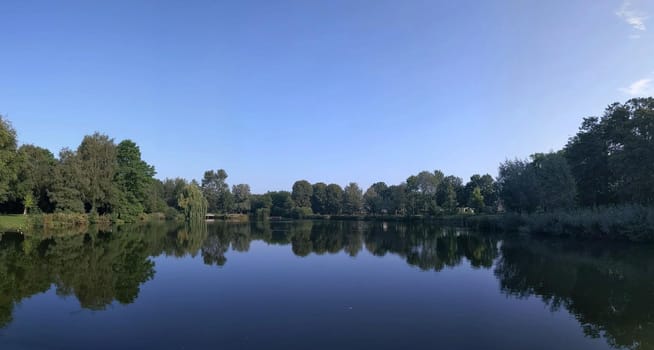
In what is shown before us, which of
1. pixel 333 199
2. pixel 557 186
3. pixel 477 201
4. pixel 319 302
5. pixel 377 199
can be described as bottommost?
pixel 319 302

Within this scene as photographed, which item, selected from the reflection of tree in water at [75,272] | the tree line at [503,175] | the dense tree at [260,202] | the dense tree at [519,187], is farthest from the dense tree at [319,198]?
the reflection of tree in water at [75,272]

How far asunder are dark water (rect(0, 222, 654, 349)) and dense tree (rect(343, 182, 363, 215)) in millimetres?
96406

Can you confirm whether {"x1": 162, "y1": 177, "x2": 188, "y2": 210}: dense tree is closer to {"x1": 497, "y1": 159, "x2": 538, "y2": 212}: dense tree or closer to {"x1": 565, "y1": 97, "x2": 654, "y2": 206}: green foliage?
{"x1": 497, "y1": 159, "x2": 538, "y2": 212}: dense tree

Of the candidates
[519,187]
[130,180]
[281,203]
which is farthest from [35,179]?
[281,203]

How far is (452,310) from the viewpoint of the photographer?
11.2 metres

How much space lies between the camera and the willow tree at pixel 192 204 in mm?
79594

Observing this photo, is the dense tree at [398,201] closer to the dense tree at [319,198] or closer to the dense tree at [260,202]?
the dense tree at [319,198]

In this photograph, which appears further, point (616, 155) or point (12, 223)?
point (12, 223)

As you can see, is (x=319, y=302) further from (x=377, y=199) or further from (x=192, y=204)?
(x=377, y=199)

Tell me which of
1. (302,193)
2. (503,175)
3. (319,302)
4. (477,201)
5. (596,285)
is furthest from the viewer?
(302,193)

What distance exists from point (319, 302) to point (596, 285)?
10305 mm

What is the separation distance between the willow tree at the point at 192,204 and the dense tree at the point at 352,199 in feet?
159

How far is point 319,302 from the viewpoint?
1191 centimetres

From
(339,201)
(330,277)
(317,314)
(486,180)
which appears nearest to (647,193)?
(330,277)
